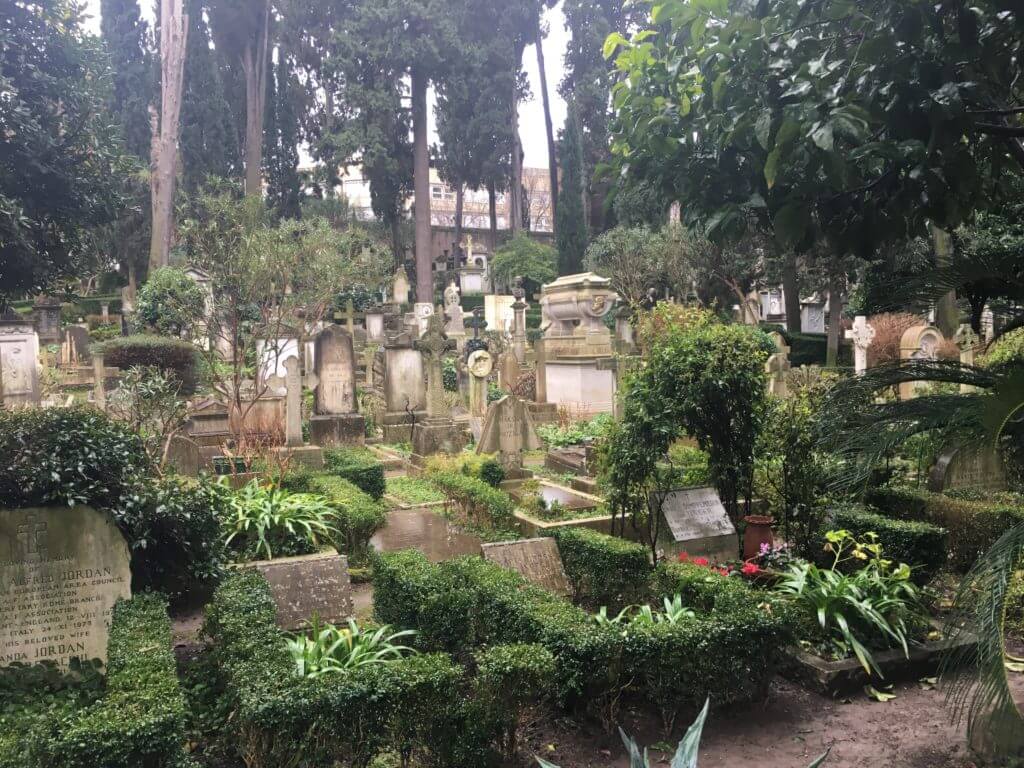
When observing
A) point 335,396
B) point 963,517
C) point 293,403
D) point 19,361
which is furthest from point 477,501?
point 19,361

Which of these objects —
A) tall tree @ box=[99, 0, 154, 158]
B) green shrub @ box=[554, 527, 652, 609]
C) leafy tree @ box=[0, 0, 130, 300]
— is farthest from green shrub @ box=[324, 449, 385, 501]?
tall tree @ box=[99, 0, 154, 158]

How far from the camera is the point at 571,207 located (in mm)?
41000

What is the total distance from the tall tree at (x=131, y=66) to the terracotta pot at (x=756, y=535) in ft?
121

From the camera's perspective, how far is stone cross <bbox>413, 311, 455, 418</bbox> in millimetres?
14625

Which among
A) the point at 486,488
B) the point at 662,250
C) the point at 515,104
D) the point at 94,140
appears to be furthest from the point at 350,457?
the point at 515,104

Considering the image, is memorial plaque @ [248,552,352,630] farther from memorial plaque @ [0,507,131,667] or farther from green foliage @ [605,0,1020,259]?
green foliage @ [605,0,1020,259]

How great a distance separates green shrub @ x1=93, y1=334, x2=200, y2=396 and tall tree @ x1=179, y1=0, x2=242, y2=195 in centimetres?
1812

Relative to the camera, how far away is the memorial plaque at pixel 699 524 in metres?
7.08

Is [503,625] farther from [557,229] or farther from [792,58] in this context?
[557,229]

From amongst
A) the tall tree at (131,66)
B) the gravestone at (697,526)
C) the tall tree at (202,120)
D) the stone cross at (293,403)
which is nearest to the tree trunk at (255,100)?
the tall tree at (202,120)

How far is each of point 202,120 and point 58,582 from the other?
1421 inches

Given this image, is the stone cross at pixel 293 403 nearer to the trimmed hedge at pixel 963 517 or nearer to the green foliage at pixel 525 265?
the trimmed hedge at pixel 963 517

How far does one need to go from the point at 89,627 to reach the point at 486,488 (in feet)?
15.2

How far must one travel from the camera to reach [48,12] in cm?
612
